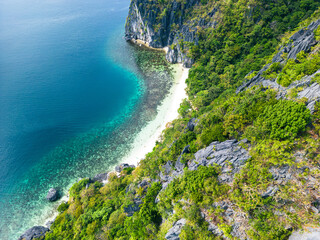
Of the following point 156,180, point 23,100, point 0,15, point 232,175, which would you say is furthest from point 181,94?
point 0,15

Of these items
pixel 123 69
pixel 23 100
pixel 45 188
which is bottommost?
pixel 45 188

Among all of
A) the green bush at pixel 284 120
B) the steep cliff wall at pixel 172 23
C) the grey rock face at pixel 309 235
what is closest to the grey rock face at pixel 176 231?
the grey rock face at pixel 309 235

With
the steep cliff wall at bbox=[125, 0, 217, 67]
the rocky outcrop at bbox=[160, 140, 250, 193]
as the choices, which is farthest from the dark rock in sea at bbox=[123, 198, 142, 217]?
the steep cliff wall at bbox=[125, 0, 217, 67]

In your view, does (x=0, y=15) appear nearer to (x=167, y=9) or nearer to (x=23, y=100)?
(x=23, y=100)

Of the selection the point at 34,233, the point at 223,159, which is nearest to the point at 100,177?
the point at 34,233

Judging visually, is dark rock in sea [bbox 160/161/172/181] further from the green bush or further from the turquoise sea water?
the turquoise sea water

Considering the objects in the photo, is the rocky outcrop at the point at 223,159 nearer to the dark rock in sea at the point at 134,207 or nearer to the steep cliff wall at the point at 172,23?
the dark rock in sea at the point at 134,207

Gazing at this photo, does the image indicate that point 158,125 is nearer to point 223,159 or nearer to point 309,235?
point 223,159

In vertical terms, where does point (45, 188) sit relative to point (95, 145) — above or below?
Result: below
